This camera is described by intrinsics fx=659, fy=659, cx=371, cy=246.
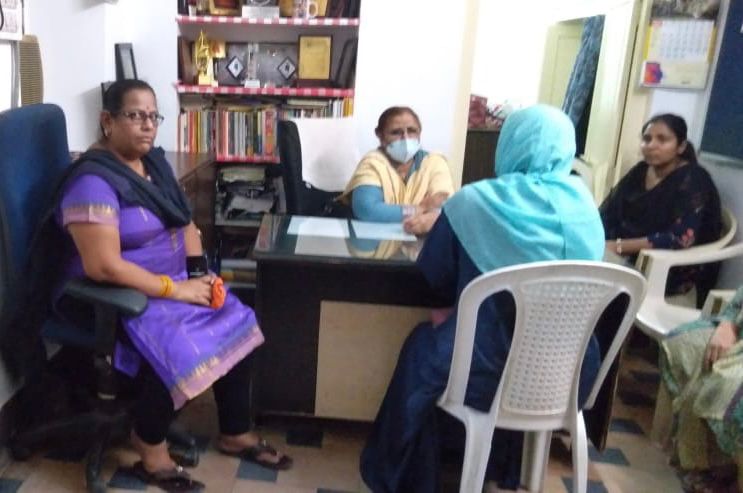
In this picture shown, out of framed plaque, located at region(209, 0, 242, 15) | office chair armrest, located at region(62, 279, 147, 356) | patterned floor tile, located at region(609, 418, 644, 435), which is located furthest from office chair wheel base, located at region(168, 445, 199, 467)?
framed plaque, located at region(209, 0, 242, 15)

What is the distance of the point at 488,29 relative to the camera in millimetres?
5582

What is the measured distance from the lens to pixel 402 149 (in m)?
2.63

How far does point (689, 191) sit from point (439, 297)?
134 centimetres

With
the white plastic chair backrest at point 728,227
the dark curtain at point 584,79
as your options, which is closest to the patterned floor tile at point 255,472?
the white plastic chair backrest at point 728,227

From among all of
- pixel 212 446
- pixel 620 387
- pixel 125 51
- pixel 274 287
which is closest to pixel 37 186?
pixel 274 287

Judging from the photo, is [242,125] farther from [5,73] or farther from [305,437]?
[305,437]

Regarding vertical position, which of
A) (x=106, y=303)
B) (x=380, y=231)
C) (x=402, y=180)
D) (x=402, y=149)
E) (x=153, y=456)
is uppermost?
(x=402, y=149)

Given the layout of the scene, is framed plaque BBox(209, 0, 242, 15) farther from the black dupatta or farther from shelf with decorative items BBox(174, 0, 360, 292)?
the black dupatta

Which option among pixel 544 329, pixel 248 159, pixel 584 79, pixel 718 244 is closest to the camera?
pixel 544 329

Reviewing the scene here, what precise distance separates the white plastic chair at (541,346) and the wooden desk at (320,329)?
0.45 meters

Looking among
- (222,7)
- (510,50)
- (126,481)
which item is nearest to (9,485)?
(126,481)

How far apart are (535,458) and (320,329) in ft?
2.44

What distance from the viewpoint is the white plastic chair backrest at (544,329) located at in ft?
4.80

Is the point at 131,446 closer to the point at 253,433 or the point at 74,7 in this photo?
the point at 253,433
